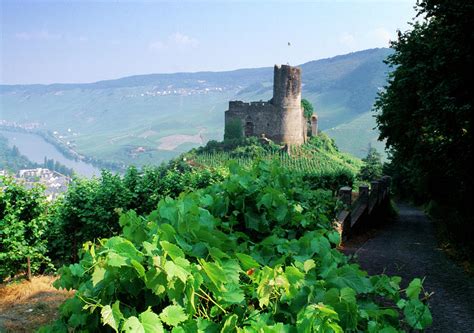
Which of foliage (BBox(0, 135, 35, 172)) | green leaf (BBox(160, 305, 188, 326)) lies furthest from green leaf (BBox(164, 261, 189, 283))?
foliage (BBox(0, 135, 35, 172))

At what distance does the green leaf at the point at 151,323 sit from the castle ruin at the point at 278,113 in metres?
88.2

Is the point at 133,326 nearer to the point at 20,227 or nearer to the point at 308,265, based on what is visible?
the point at 308,265

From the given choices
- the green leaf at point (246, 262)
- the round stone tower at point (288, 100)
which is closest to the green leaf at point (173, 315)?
the green leaf at point (246, 262)

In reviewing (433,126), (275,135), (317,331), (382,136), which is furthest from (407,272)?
(275,135)

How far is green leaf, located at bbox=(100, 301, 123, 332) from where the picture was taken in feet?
5.61

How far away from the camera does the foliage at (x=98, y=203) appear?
14859mm

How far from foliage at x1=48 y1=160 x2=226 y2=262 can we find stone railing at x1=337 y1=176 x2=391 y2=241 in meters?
4.84

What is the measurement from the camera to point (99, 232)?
15.2 m

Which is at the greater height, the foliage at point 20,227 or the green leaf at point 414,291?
the green leaf at point 414,291

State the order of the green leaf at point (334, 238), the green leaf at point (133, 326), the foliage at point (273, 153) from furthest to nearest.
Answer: the foliage at point (273, 153) → the green leaf at point (334, 238) → the green leaf at point (133, 326)

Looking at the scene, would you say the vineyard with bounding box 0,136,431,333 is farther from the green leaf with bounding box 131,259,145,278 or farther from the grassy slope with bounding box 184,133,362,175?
the grassy slope with bounding box 184,133,362,175

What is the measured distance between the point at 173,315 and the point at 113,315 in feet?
0.72

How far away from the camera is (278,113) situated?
294 ft

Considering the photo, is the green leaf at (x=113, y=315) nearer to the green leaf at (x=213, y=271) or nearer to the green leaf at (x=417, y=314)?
the green leaf at (x=213, y=271)
